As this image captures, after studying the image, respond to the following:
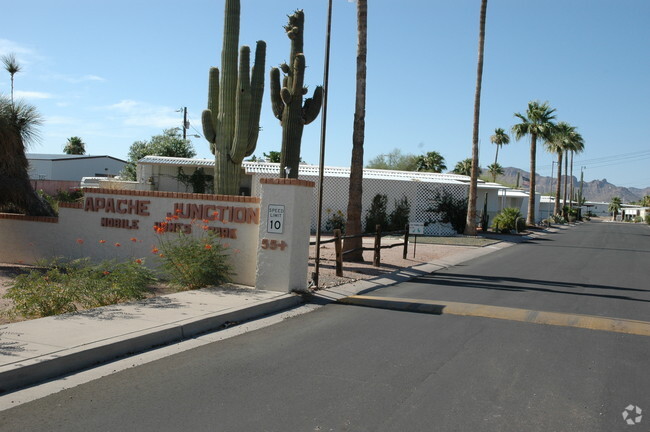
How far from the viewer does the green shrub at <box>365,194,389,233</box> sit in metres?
29.9

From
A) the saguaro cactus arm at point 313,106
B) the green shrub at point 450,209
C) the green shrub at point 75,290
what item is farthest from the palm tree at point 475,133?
the green shrub at point 75,290

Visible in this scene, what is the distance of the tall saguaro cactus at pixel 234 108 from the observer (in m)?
15.4

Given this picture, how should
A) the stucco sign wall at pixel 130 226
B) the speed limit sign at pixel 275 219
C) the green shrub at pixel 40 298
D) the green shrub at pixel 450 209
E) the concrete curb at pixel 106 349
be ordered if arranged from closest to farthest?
the concrete curb at pixel 106 349, the green shrub at pixel 40 298, the speed limit sign at pixel 275 219, the stucco sign wall at pixel 130 226, the green shrub at pixel 450 209

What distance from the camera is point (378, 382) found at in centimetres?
605

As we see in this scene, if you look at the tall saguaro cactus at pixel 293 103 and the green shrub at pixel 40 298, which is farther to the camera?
the tall saguaro cactus at pixel 293 103

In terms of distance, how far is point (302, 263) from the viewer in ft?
36.9

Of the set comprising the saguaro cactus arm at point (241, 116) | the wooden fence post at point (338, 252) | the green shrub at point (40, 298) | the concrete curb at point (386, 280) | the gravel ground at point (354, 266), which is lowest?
the concrete curb at point (386, 280)

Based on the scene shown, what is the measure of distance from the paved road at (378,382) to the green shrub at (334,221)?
19238 millimetres

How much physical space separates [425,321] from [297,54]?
932cm

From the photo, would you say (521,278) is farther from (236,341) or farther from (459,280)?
(236,341)

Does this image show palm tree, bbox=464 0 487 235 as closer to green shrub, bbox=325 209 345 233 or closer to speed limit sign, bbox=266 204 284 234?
green shrub, bbox=325 209 345 233

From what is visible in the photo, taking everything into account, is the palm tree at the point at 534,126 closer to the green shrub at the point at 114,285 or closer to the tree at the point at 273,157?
the tree at the point at 273,157

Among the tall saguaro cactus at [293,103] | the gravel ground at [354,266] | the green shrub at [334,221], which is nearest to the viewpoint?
the gravel ground at [354,266]

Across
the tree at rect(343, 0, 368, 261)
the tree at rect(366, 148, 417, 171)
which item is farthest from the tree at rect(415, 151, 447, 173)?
the tree at rect(343, 0, 368, 261)
